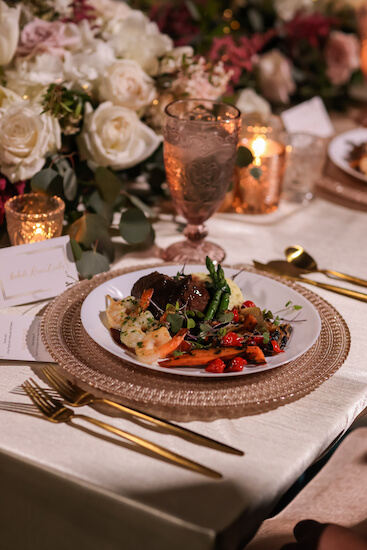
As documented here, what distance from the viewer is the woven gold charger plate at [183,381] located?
0.87 meters

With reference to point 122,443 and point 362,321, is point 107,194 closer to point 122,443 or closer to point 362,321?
point 362,321

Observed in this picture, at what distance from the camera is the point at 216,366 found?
0.91 metres

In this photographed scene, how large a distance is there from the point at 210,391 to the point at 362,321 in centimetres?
46

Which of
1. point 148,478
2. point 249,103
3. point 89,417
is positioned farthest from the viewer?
point 249,103

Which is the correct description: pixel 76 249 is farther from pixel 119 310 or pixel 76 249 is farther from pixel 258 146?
pixel 258 146

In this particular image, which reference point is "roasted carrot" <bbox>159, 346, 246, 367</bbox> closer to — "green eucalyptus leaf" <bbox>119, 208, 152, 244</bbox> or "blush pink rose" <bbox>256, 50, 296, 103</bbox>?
"green eucalyptus leaf" <bbox>119, 208, 152, 244</bbox>

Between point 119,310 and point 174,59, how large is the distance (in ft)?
2.86

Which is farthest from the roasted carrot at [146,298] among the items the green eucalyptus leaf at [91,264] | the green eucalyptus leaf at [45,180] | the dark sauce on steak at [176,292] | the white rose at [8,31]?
the white rose at [8,31]

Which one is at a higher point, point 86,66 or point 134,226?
point 86,66

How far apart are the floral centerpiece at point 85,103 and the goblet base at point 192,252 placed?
0.07 meters

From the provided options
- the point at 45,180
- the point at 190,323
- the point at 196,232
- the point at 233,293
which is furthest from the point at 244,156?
the point at 190,323

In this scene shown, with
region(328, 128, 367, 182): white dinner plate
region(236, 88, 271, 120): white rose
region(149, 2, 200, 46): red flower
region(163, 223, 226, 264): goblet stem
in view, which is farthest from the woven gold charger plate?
region(149, 2, 200, 46): red flower

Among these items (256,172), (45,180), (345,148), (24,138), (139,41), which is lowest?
(345,148)

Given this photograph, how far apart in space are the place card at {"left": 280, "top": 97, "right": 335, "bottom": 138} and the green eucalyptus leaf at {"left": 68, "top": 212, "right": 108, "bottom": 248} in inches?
41.0
